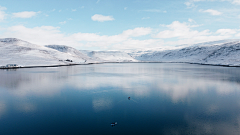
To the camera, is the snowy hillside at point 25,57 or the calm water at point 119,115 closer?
the calm water at point 119,115

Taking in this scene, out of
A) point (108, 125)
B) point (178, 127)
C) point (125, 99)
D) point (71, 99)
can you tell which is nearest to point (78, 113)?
point (108, 125)

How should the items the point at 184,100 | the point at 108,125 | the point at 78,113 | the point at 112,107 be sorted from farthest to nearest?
the point at 184,100, the point at 112,107, the point at 78,113, the point at 108,125

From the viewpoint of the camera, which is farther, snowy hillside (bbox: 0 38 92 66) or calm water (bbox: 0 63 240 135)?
snowy hillside (bbox: 0 38 92 66)

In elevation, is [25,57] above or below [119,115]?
above

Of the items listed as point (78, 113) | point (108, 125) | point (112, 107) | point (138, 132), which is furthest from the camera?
point (112, 107)

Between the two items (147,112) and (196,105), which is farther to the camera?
(196,105)

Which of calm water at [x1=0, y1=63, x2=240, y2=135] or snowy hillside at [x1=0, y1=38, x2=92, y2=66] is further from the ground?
snowy hillside at [x1=0, y1=38, x2=92, y2=66]

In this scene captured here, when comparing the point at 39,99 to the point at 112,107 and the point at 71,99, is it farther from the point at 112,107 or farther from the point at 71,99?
the point at 112,107

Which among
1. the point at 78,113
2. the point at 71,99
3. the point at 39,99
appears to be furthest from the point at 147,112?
the point at 39,99

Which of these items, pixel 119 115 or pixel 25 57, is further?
pixel 25 57

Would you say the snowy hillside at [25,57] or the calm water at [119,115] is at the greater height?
the snowy hillside at [25,57]
